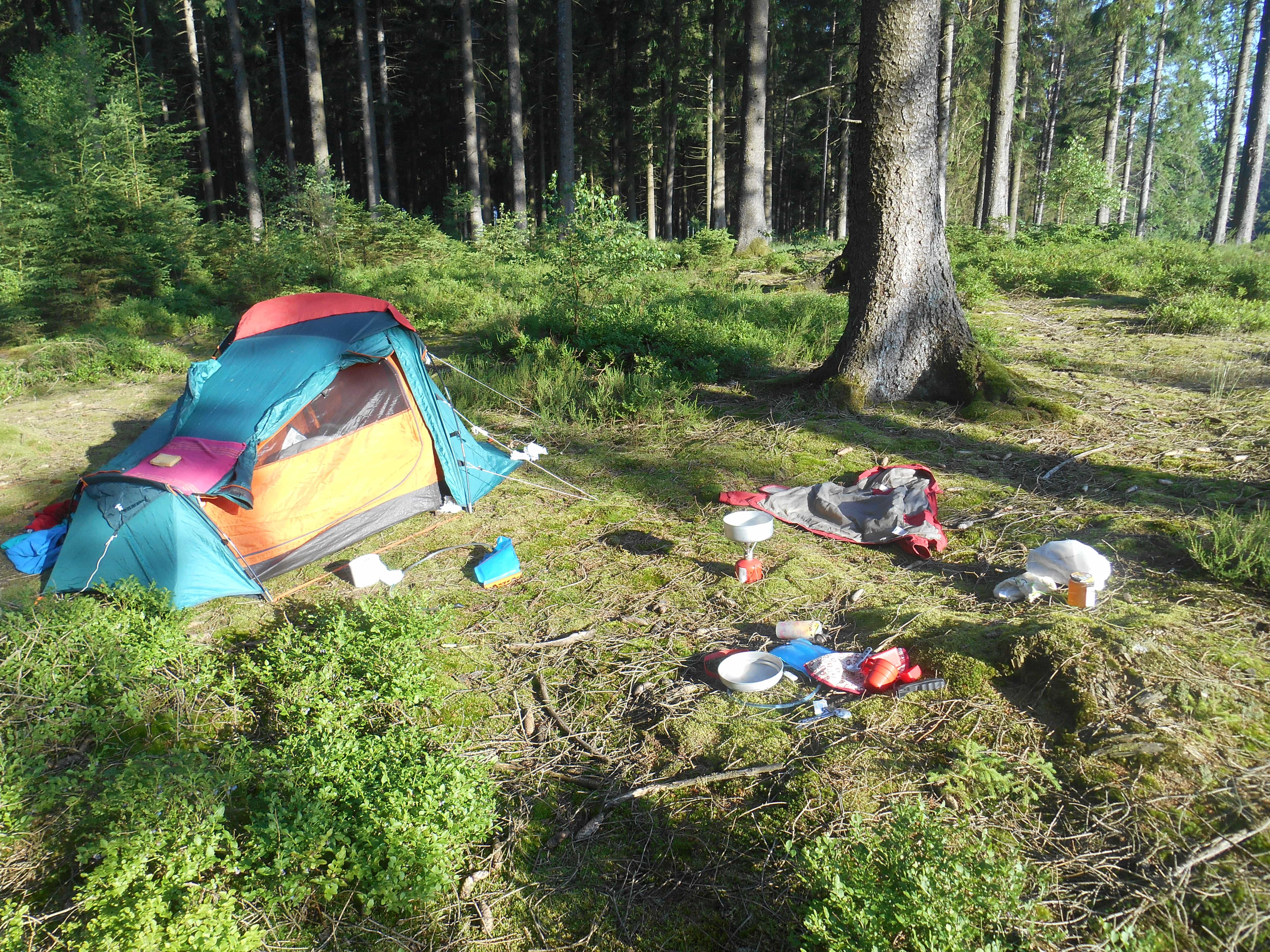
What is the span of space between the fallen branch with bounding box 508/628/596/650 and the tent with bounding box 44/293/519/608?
1.84 metres

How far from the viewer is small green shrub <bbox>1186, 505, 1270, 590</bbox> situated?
3363 millimetres

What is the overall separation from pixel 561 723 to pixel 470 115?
1926cm

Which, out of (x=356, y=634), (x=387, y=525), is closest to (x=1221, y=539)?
(x=356, y=634)

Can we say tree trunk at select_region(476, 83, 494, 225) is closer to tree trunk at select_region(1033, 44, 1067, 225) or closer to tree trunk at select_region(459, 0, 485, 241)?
tree trunk at select_region(459, 0, 485, 241)

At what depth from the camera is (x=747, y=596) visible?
4.12m

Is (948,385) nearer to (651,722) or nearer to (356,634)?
(651,722)

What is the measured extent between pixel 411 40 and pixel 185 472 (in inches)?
1058

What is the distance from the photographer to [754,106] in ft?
51.1

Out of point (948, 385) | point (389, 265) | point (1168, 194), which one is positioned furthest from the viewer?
point (1168, 194)

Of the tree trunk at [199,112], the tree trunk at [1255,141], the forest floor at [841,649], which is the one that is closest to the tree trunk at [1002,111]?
the tree trunk at [1255,141]

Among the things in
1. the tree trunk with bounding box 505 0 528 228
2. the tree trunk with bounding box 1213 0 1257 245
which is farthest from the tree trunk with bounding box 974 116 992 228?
the tree trunk with bounding box 505 0 528 228

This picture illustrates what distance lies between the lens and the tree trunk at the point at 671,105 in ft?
70.2

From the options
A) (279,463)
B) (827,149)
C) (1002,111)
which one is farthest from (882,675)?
(827,149)

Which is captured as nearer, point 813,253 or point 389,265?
point 389,265
